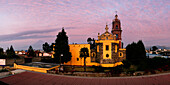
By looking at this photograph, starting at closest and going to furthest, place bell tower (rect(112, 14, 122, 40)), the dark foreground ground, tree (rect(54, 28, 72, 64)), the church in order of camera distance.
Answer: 1. the dark foreground ground
2. tree (rect(54, 28, 72, 64))
3. the church
4. bell tower (rect(112, 14, 122, 40))

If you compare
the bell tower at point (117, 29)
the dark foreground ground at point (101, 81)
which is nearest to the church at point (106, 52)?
the bell tower at point (117, 29)

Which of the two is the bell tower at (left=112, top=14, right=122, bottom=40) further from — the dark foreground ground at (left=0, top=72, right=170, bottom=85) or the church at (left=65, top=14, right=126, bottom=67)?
the dark foreground ground at (left=0, top=72, right=170, bottom=85)

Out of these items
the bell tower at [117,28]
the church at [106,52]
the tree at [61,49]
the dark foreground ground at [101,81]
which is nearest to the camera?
the dark foreground ground at [101,81]

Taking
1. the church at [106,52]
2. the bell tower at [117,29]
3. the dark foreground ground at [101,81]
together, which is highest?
the bell tower at [117,29]

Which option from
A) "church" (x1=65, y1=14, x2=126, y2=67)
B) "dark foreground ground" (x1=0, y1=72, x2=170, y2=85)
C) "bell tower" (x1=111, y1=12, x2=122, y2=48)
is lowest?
"dark foreground ground" (x1=0, y1=72, x2=170, y2=85)

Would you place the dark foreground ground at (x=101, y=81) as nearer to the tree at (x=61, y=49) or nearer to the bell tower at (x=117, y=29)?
the tree at (x=61, y=49)

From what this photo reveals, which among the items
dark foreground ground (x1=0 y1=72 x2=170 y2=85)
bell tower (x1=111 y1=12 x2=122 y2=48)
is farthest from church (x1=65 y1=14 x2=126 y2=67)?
dark foreground ground (x1=0 y1=72 x2=170 y2=85)

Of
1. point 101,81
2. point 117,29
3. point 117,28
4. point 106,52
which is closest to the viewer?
point 101,81

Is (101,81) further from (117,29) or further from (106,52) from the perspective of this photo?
(117,29)

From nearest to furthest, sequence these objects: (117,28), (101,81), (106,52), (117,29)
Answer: (101,81)
(106,52)
(117,29)
(117,28)

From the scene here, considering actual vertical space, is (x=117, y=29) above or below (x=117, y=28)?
below

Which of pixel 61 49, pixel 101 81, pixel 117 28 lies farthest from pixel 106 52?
pixel 101 81

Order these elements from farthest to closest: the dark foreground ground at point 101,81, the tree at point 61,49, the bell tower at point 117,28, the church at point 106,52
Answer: the bell tower at point 117,28
the church at point 106,52
the tree at point 61,49
the dark foreground ground at point 101,81

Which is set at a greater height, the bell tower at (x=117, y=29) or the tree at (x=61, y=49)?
the bell tower at (x=117, y=29)
